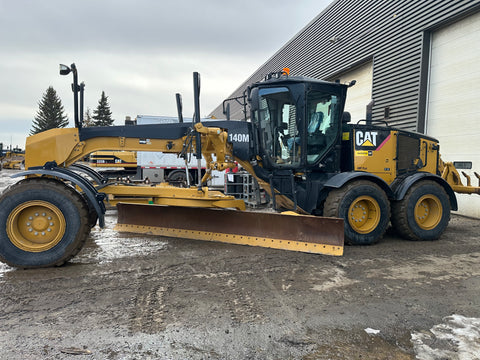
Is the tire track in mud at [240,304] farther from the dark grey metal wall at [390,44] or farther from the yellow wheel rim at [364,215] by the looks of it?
the dark grey metal wall at [390,44]

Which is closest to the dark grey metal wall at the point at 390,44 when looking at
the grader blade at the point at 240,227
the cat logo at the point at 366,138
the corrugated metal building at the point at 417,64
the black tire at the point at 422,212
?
the corrugated metal building at the point at 417,64

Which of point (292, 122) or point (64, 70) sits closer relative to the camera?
point (64, 70)

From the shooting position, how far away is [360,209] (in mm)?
5199

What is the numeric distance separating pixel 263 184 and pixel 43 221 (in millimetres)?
3252

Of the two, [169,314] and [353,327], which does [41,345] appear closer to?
[169,314]

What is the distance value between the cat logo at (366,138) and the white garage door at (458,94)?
13.8 ft

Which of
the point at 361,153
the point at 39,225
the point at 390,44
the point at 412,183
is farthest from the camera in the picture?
the point at 390,44

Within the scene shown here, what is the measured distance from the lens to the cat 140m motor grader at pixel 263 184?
12.7 feet

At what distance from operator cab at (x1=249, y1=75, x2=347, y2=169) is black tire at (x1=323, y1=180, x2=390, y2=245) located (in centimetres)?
69

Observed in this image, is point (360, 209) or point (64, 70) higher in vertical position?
point (64, 70)

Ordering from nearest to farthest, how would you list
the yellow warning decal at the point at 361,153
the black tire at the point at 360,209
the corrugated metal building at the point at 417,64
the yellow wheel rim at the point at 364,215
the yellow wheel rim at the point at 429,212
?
1. the black tire at the point at 360,209
2. the yellow wheel rim at the point at 364,215
3. the yellow warning decal at the point at 361,153
4. the yellow wheel rim at the point at 429,212
5. the corrugated metal building at the point at 417,64

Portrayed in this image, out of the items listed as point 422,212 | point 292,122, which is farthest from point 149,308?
point 422,212

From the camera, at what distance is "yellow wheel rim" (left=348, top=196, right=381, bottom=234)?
511 centimetres

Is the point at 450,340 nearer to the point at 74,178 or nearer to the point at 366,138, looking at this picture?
the point at 366,138
